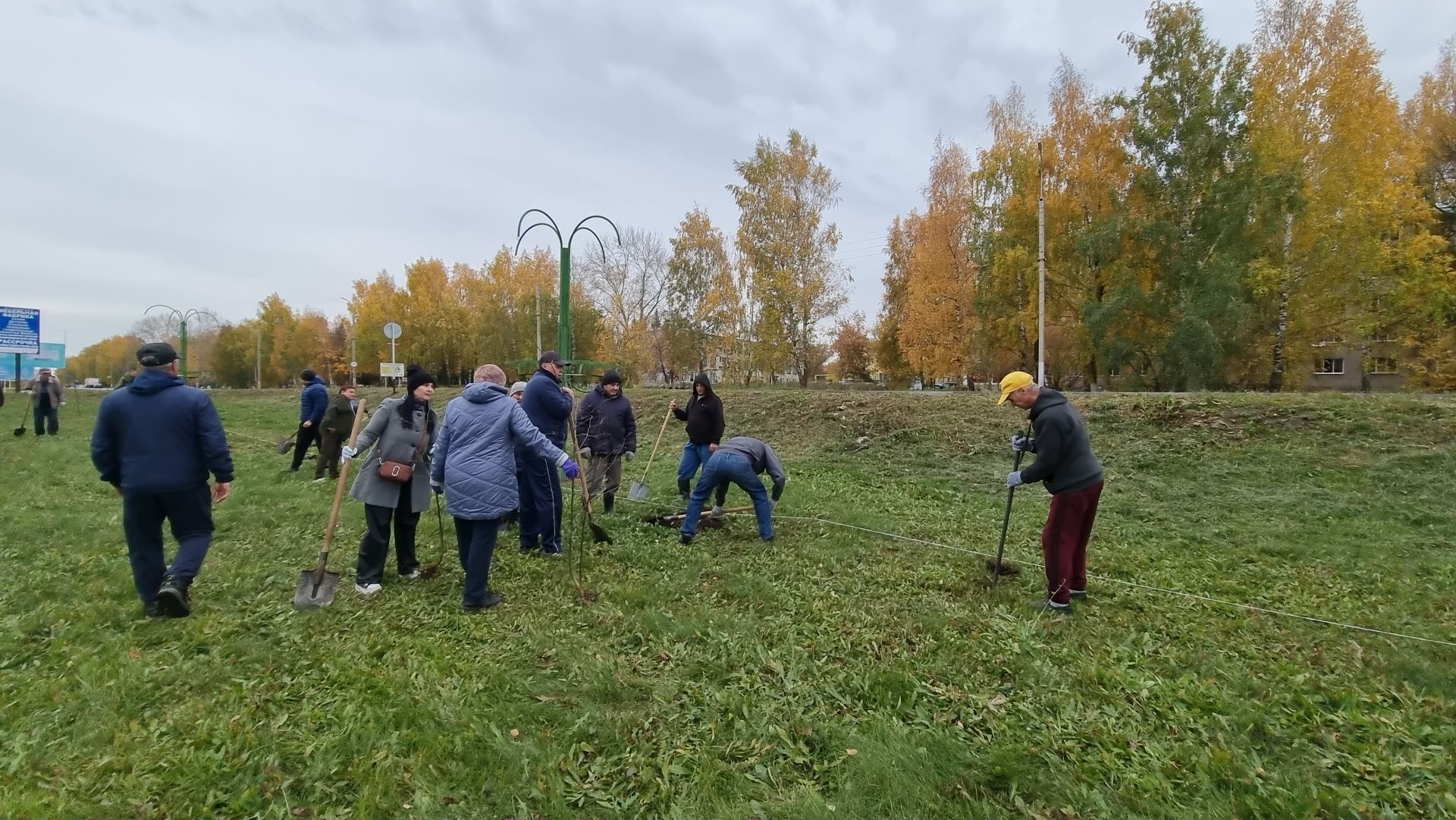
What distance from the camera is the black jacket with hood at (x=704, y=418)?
7758mm

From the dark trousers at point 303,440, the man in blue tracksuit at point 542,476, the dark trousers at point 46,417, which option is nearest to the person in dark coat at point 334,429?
the dark trousers at point 303,440

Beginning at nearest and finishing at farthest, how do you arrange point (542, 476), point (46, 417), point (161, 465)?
point (161, 465), point (542, 476), point (46, 417)

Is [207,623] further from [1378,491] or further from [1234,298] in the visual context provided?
[1234,298]

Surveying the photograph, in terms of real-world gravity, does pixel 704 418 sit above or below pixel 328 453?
above

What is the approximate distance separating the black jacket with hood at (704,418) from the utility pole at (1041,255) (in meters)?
12.4

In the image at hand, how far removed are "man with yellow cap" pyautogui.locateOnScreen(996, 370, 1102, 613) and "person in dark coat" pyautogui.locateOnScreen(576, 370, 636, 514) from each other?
437 centimetres

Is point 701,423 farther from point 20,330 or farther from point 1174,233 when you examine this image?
point 20,330

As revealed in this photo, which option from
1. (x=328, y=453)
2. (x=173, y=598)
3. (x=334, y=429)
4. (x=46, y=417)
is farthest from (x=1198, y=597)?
(x=46, y=417)

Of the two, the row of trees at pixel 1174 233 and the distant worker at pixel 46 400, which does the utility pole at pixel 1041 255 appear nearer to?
the row of trees at pixel 1174 233

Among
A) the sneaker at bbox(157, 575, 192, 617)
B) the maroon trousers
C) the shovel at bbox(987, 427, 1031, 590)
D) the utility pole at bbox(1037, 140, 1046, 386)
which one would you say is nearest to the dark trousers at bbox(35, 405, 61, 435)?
the sneaker at bbox(157, 575, 192, 617)

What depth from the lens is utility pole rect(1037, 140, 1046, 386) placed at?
1769 cm

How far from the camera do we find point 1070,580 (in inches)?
187

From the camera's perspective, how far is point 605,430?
7.45m

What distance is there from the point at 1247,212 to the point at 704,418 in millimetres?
16372
